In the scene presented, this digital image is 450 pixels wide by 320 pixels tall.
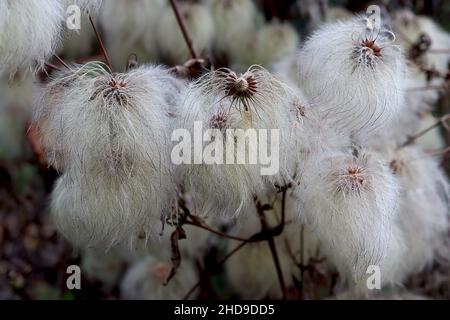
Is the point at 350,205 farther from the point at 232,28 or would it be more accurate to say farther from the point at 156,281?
the point at 232,28

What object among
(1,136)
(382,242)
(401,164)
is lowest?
(382,242)

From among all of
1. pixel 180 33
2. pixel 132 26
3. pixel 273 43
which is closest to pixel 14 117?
pixel 132 26

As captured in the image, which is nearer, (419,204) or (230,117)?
(230,117)

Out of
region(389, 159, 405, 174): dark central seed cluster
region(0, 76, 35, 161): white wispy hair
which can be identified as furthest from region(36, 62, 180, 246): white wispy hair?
region(0, 76, 35, 161): white wispy hair

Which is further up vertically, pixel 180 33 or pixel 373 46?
pixel 180 33

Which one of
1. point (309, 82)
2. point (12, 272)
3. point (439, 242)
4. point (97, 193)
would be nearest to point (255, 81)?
point (309, 82)

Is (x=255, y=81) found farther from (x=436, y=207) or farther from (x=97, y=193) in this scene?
(x=436, y=207)

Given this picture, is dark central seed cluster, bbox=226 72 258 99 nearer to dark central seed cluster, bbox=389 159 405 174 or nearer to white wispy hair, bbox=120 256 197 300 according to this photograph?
dark central seed cluster, bbox=389 159 405 174
